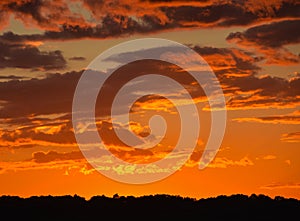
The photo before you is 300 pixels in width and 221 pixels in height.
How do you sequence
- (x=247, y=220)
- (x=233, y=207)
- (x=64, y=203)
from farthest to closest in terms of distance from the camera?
1. (x=64, y=203)
2. (x=233, y=207)
3. (x=247, y=220)

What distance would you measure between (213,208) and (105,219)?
2645 centimetres

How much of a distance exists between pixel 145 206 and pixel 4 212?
35013 mm

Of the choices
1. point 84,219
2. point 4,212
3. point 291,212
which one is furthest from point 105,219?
point 291,212

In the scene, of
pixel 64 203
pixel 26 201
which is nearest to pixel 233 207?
pixel 64 203

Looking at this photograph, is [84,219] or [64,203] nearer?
[84,219]

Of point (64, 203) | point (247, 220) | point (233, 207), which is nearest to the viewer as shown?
point (247, 220)

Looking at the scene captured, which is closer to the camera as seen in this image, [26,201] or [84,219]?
[84,219]

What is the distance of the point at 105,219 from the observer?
5384 inches

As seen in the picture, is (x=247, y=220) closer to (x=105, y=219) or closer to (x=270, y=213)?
(x=270, y=213)

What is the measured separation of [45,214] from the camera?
13738cm

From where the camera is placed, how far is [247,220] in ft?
431

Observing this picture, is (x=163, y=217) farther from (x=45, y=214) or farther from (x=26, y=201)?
(x=26, y=201)

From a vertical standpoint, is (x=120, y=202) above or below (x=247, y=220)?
above

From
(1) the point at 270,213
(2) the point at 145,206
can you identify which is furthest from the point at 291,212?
(2) the point at 145,206
